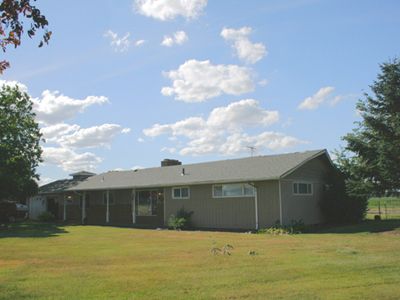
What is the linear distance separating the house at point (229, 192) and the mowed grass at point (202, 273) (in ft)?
28.8

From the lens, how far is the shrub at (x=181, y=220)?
87.0 feet

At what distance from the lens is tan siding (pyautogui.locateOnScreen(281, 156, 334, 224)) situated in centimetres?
2377

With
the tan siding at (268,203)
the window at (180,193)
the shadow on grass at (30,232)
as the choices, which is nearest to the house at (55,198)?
the shadow on grass at (30,232)

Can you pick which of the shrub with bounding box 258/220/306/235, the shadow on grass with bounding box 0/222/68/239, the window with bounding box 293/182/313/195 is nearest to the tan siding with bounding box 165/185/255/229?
the shrub with bounding box 258/220/306/235

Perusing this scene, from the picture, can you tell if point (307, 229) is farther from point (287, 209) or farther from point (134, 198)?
point (134, 198)

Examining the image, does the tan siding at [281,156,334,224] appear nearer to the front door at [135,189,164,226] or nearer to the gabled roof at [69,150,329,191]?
the gabled roof at [69,150,329,191]

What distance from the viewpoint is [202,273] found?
9711 mm

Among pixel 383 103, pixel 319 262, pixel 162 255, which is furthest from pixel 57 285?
pixel 383 103

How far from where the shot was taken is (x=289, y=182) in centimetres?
2414

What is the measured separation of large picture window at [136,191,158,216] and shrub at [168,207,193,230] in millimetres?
3023

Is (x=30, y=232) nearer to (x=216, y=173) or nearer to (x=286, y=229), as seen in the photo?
(x=216, y=173)

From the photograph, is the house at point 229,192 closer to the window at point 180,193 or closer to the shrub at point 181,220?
the window at point 180,193

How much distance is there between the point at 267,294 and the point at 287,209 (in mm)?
16392

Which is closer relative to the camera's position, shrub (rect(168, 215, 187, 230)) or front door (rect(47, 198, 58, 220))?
shrub (rect(168, 215, 187, 230))
